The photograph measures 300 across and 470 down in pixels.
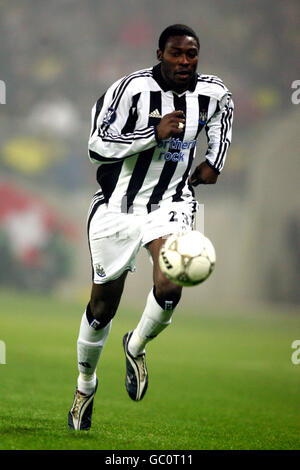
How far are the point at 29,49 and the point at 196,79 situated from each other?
581 inches

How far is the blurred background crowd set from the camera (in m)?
17.2

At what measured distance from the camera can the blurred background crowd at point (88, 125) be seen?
679 inches

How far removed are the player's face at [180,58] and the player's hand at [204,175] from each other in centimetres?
58

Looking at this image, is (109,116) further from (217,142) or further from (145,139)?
(217,142)

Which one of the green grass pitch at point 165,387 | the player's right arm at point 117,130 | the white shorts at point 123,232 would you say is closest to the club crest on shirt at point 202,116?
the player's right arm at point 117,130

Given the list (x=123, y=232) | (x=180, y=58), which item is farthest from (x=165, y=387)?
(x=180, y=58)

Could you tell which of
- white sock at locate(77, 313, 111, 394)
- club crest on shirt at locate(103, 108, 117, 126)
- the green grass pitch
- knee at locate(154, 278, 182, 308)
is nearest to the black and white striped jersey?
club crest on shirt at locate(103, 108, 117, 126)

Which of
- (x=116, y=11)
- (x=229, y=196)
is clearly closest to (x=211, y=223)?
(x=229, y=196)

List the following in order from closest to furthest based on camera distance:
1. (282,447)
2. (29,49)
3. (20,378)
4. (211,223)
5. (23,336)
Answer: (282,447) → (20,378) → (23,336) → (211,223) → (29,49)

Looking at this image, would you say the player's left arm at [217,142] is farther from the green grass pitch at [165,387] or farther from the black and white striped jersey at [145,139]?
the green grass pitch at [165,387]

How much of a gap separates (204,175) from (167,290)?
3.04ft

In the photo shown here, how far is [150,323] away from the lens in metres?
4.46
